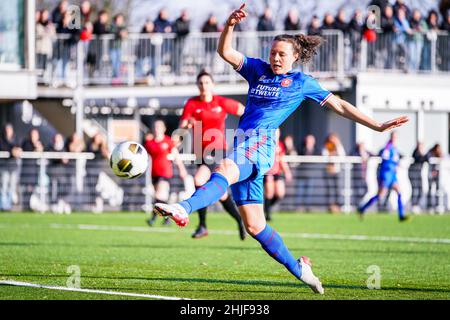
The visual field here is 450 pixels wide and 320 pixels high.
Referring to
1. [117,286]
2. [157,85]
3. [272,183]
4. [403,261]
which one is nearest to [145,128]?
[157,85]

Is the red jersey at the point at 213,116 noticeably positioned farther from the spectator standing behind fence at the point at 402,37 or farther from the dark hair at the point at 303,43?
the spectator standing behind fence at the point at 402,37

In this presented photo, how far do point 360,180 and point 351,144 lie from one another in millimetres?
5053

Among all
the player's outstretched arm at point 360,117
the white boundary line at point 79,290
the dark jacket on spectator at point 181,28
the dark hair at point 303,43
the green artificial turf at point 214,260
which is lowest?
the green artificial turf at point 214,260

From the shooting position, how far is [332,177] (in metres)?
26.7

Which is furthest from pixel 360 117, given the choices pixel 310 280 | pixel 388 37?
pixel 388 37

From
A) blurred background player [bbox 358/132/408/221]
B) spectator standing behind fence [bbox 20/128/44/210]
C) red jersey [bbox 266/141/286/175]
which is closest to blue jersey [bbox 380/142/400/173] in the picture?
blurred background player [bbox 358/132/408/221]

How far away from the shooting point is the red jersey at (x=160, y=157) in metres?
20.2

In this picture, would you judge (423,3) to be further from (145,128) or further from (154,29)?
(154,29)

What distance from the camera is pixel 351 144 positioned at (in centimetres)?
3159

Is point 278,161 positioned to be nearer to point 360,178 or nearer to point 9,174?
point 360,178

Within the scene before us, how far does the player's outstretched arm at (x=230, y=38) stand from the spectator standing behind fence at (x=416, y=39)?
2100cm

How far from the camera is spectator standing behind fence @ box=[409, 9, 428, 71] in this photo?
29156 millimetres

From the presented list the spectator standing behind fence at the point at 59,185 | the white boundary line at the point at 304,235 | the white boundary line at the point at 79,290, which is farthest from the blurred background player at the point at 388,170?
the white boundary line at the point at 79,290

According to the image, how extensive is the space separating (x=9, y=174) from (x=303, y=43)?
55.8ft
